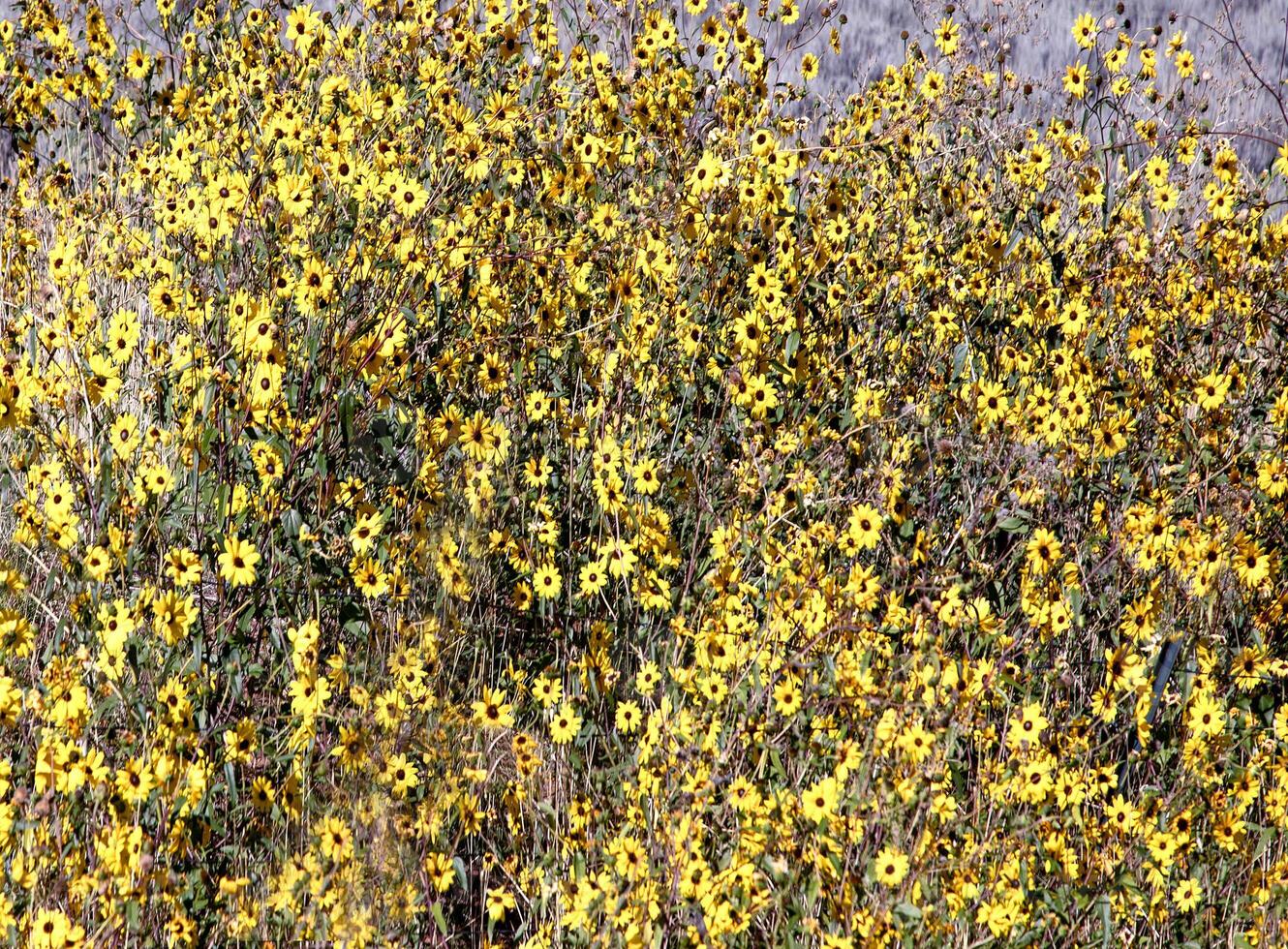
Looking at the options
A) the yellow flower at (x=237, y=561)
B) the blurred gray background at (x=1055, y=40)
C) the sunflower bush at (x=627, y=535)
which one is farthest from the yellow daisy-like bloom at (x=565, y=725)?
the blurred gray background at (x=1055, y=40)

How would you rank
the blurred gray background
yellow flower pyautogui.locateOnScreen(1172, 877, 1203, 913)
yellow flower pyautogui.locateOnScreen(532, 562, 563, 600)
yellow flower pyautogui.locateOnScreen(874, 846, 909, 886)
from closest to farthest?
yellow flower pyautogui.locateOnScreen(874, 846, 909, 886) → yellow flower pyautogui.locateOnScreen(1172, 877, 1203, 913) → yellow flower pyautogui.locateOnScreen(532, 562, 563, 600) → the blurred gray background

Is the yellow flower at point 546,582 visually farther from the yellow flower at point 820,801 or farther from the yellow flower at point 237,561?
the yellow flower at point 820,801

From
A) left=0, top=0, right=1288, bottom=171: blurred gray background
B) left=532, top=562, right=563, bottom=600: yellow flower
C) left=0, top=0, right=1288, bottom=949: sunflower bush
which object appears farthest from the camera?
left=0, top=0, right=1288, bottom=171: blurred gray background

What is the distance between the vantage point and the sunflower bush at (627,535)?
220cm

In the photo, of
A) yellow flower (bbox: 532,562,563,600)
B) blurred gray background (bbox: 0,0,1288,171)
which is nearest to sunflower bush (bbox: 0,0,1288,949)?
yellow flower (bbox: 532,562,563,600)

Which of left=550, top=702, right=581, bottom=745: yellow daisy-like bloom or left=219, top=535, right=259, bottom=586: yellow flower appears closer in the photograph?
left=219, top=535, right=259, bottom=586: yellow flower

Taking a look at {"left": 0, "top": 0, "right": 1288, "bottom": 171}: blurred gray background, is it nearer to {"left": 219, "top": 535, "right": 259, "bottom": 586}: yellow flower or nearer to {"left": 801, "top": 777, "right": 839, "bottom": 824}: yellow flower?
{"left": 219, "top": 535, "right": 259, "bottom": 586}: yellow flower

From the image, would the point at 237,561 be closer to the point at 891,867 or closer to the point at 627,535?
the point at 627,535

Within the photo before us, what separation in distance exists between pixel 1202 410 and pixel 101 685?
8.62ft

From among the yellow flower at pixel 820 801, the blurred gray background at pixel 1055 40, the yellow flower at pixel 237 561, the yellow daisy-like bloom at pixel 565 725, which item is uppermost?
the blurred gray background at pixel 1055 40

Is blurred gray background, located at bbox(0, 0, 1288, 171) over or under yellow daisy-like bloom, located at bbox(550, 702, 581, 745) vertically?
over

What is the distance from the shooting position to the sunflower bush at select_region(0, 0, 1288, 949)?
2.20 meters

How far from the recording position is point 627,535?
2.88 metres

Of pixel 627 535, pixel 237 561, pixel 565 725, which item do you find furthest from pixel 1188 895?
pixel 237 561
